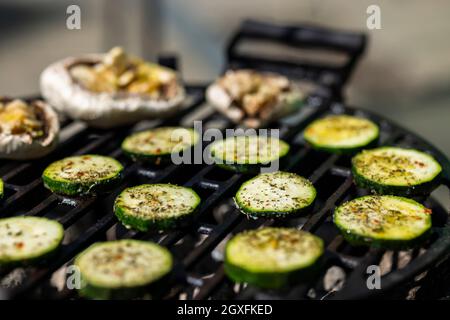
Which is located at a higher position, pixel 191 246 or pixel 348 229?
pixel 348 229

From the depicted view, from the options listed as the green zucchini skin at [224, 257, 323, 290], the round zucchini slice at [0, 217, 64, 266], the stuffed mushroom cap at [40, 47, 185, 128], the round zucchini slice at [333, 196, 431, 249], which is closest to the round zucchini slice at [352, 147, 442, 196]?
the round zucchini slice at [333, 196, 431, 249]

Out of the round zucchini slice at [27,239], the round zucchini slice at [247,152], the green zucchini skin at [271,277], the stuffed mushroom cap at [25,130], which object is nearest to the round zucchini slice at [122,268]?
the round zucchini slice at [27,239]

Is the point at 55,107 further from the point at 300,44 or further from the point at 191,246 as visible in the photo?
Answer: the point at 300,44

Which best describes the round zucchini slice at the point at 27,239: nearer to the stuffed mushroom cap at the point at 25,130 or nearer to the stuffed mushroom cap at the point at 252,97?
the stuffed mushroom cap at the point at 25,130

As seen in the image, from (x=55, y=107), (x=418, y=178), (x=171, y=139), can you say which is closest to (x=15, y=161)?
(x=55, y=107)
